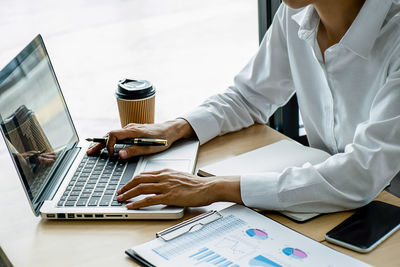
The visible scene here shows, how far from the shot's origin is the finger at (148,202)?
126cm

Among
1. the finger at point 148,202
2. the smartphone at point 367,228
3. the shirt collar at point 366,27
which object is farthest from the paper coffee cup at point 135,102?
the smartphone at point 367,228

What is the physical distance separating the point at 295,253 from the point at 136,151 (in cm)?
55

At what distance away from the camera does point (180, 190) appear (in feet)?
4.22

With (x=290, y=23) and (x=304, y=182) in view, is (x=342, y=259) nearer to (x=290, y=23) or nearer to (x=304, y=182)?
(x=304, y=182)

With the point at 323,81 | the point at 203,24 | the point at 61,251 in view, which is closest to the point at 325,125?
the point at 323,81

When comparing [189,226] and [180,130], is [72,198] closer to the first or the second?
[189,226]

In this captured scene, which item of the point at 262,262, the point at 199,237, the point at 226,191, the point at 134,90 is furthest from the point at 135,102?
the point at 262,262

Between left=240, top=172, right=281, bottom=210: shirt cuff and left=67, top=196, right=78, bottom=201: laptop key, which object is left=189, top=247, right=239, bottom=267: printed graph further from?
left=67, top=196, right=78, bottom=201: laptop key

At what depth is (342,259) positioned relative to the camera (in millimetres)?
1082

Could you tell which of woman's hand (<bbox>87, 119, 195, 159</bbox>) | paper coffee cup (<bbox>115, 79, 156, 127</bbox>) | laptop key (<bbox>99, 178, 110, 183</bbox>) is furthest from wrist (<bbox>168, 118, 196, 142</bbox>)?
laptop key (<bbox>99, 178, 110, 183</bbox>)

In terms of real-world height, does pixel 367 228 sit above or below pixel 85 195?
below

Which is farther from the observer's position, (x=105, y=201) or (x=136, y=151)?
(x=136, y=151)

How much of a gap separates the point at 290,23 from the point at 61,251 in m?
0.90

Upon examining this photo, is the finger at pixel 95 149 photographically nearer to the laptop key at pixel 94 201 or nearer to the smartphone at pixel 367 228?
the laptop key at pixel 94 201
